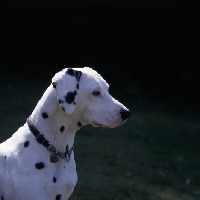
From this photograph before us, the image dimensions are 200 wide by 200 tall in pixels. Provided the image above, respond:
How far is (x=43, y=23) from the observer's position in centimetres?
1570

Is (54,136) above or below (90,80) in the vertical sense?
below

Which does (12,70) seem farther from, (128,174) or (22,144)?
(22,144)

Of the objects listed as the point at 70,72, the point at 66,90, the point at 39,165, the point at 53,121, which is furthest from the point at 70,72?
the point at 39,165

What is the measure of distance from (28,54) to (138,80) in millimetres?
3402

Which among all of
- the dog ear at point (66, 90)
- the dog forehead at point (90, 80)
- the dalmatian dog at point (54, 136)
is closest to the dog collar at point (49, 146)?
the dalmatian dog at point (54, 136)

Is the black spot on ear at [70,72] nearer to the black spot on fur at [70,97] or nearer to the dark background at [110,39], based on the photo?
the black spot on fur at [70,97]

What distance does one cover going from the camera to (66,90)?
3777 mm

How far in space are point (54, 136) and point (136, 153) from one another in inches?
198

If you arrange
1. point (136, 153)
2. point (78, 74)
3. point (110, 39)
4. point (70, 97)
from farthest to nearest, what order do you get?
point (110, 39) < point (136, 153) < point (78, 74) < point (70, 97)

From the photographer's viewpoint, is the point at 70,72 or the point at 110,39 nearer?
the point at 70,72

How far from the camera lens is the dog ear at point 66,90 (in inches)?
148

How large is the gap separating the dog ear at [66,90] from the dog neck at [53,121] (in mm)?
105

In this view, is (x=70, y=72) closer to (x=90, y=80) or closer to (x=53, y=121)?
(x=90, y=80)

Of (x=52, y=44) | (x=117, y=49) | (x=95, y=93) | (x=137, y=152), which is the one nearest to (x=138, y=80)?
(x=117, y=49)
